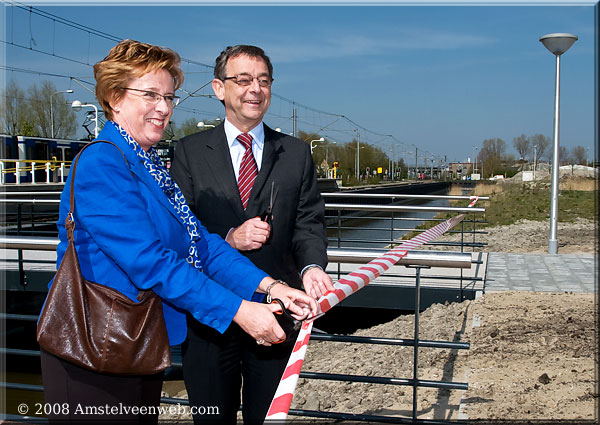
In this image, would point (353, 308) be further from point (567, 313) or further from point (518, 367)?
point (518, 367)

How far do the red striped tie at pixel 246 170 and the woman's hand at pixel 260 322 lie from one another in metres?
0.64

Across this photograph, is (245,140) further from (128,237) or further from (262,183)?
(128,237)

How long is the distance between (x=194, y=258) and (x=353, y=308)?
5.79 m

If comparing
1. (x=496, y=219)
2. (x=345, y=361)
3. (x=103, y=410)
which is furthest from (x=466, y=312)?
(x=496, y=219)

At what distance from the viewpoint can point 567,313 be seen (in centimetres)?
578

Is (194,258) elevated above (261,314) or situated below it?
above

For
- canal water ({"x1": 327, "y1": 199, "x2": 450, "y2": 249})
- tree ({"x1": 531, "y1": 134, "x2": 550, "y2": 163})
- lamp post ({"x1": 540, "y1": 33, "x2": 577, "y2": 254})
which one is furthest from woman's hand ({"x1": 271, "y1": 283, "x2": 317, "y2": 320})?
tree ({"x1": 531, "y1": 134, "x2": 550, "y2": 163})

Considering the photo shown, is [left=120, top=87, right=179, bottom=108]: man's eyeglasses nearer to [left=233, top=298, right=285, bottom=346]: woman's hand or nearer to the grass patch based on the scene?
[left=233, top=298, right=285, bottom=346]: woman's hand

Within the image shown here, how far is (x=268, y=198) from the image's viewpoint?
210 cm

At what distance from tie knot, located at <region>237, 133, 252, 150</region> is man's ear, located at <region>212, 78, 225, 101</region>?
17 centimetres

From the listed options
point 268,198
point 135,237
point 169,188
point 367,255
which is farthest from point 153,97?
point 367,255

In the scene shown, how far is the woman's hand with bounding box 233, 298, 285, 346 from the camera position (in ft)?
5.00

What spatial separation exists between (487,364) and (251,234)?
3143 mm

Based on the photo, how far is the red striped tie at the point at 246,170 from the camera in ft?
6.95
